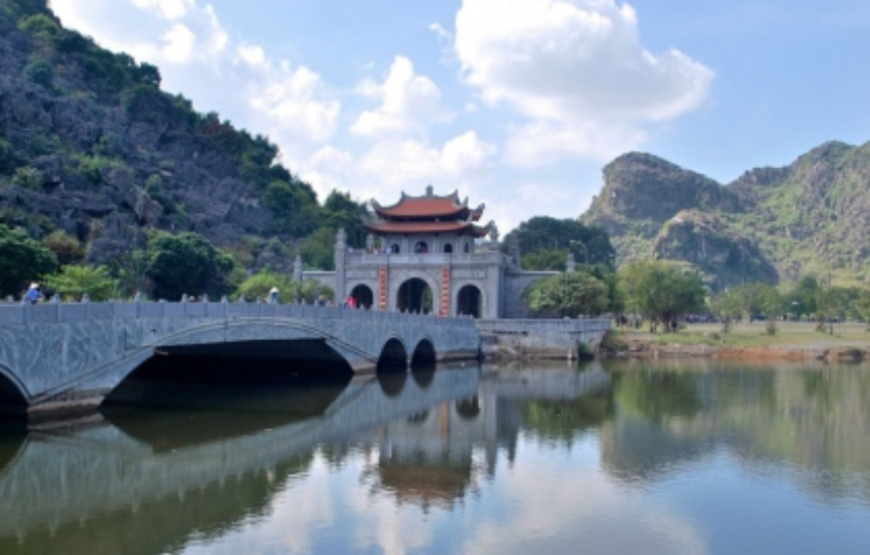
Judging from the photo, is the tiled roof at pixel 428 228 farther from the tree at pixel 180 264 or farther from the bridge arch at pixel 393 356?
the bridge arch at pixel 393 356

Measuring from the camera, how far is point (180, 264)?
182 ft

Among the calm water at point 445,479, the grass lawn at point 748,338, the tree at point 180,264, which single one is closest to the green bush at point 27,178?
the tree at point 180,264

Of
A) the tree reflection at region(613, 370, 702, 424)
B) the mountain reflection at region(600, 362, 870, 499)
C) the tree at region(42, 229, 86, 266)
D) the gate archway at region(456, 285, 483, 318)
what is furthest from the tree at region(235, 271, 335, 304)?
the mountain reflection at region(600, 362, 870, 499)

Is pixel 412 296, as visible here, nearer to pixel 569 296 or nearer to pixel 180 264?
pixel 569 296

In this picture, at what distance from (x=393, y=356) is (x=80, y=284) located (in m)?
16.1

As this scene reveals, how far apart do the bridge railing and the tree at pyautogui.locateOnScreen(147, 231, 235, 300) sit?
23.3 meters

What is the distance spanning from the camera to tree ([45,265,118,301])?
37644 millimetres

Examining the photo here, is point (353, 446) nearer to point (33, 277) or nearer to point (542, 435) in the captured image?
point (542, 435)

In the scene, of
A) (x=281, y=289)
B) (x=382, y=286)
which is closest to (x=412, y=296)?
(x=382, y=286)

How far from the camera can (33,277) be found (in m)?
39.8

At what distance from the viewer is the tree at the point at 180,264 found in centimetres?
5494

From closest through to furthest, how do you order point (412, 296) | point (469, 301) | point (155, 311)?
point (155, 311), point (469, 301), point (412, 296)

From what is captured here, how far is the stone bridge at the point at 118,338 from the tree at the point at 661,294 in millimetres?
31905

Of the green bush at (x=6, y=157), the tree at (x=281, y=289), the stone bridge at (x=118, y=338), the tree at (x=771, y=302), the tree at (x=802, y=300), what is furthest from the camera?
the tree at (x=802, y=300)
